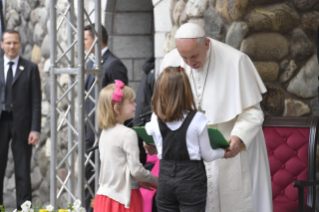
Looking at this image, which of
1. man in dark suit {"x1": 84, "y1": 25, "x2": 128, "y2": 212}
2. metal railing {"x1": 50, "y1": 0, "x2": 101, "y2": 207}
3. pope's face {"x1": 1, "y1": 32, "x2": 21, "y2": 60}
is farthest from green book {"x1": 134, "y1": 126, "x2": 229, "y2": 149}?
pope's face {"x1": 1, "y1": 32, "x2": 21, "y2": 60}

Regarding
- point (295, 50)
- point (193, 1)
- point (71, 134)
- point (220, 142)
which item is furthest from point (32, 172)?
point (220, 142)

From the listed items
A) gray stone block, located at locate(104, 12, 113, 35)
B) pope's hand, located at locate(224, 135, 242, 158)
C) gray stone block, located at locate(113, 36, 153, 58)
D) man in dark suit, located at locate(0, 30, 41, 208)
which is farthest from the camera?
gray stone block, located at locate(113, 36, 153, 58)

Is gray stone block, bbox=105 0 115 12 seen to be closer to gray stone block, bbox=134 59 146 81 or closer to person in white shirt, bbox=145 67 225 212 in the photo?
gray stone block, bbox=134 59 146 81

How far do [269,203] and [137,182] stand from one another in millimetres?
831

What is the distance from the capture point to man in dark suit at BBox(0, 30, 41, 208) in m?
5.66

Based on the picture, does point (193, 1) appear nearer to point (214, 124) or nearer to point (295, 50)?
point (295, 50)

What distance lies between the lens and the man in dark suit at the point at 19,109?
5656mm

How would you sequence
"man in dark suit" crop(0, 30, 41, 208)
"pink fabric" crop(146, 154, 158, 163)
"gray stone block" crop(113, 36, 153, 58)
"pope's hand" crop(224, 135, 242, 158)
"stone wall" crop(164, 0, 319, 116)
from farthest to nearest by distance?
"gray stone block" crop(113, 36, 153, 58), "man in dark suit" crop(0, 30, 41, 208), "pink fabric" crop(146, 154, 158, 163), "stone wall" crop(164, 0, 319, 116), "pope's hand" crop(224, 135, 242, 158)

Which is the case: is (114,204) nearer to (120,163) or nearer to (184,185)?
(120,163)

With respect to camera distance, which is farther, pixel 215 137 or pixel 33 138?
pixel 33 138

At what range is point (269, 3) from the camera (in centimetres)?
424

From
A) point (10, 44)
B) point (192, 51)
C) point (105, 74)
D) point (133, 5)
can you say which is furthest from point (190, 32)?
point (133, 5)

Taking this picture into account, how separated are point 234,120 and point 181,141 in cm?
69

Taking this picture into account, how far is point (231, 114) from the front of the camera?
11.3 feet
